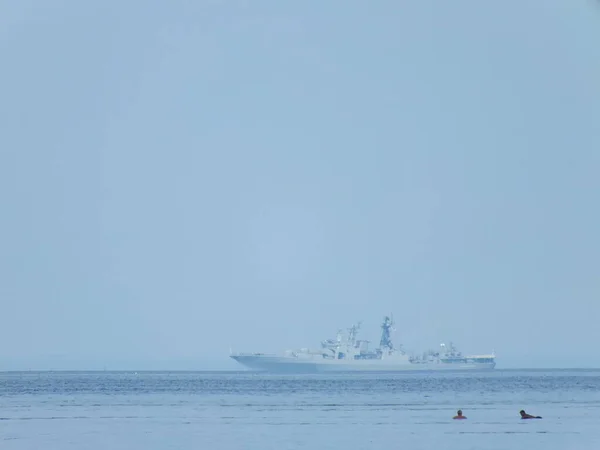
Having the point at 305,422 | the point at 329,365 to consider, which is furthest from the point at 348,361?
the point at 305,422

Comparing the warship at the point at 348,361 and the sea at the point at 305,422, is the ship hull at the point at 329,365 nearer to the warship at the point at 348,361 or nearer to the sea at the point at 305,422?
the warship at the point at 348,361

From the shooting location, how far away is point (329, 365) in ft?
602

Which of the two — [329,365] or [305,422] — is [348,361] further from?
[305,422]

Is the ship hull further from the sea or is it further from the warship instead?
the sea

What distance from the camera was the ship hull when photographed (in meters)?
184

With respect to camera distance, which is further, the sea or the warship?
the warship

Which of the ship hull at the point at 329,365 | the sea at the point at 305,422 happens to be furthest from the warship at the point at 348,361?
the sea at the point at 305,422

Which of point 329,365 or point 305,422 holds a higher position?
point 329,365

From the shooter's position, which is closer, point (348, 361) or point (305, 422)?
point (305, 422)

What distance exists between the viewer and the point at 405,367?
19012cm

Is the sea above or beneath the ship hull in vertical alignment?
beneath

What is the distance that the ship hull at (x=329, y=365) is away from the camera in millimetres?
184000

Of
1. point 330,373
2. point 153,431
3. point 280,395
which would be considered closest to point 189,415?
point 153,431

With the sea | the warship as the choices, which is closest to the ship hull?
the warship
